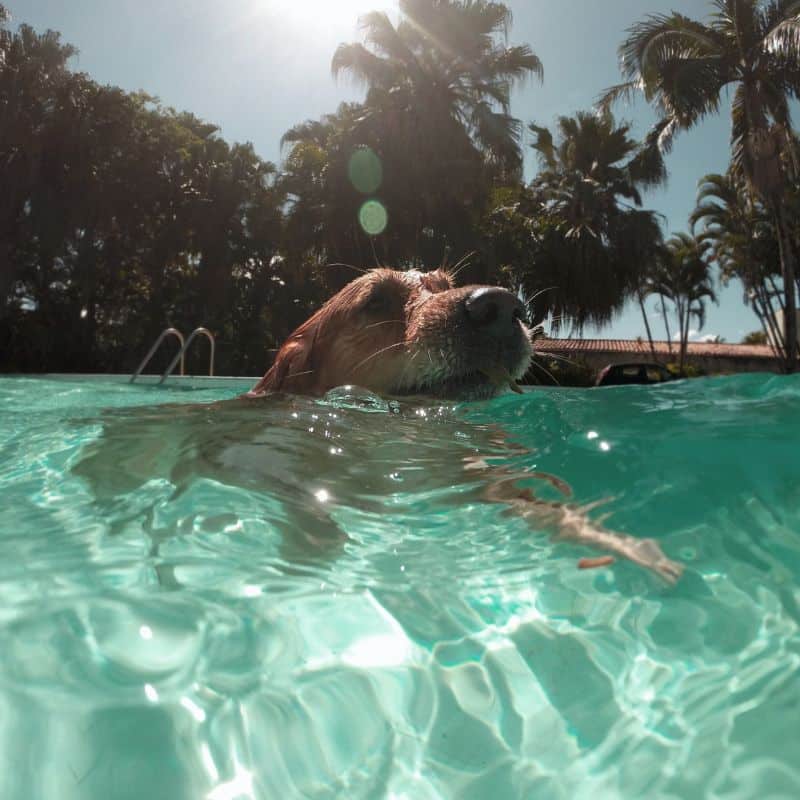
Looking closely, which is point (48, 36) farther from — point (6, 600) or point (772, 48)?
point (6, 600)

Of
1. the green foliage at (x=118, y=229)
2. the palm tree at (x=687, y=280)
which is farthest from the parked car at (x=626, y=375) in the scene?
the palm tree at (x=687, y=280)

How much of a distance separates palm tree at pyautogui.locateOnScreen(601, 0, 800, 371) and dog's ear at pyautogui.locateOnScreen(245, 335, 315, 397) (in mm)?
18950

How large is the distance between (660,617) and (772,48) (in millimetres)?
21521

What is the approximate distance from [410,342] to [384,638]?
2.35m

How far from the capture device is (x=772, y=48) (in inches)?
691

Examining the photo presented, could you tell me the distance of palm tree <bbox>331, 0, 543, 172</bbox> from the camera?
20797mm

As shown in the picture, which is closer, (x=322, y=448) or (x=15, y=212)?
(x=322, y=448)

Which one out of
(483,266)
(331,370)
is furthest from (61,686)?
(483,266)

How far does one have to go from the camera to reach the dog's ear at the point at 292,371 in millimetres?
4195

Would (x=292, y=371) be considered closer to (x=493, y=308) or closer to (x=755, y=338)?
(x=493, y=308)

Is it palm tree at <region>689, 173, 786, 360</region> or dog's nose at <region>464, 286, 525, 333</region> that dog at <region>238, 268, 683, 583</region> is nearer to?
dog's nose at <region>464, 286, 525, 333</region>

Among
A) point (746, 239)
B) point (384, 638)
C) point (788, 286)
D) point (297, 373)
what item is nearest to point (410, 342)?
point (297, 373)

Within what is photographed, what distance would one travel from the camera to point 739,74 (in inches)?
770

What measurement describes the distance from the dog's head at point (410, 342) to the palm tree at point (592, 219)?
2131 centimetres
